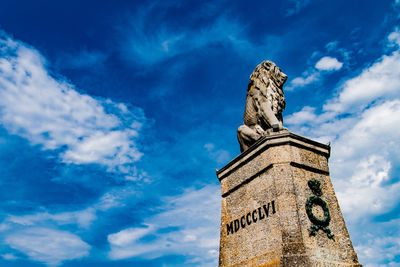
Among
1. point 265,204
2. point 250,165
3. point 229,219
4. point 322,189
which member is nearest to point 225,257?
point 229,219

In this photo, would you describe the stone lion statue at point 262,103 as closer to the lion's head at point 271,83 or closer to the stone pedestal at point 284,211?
the lion's head at point 271,83

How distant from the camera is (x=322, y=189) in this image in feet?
20.1

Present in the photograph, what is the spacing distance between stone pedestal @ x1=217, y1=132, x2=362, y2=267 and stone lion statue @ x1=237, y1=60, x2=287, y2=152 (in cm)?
72

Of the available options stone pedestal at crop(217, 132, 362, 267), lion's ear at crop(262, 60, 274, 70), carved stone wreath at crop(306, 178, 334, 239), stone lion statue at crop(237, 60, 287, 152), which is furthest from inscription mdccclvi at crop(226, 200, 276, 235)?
lion's ear at crop(262, 60, 274, 70)

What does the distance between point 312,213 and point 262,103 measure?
302 centimetres

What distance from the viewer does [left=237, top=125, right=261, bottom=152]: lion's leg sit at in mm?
7298

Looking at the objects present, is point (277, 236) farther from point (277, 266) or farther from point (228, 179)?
point (228, 179)

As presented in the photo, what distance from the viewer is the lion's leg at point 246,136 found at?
7.30 meters

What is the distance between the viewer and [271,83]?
26.8ft

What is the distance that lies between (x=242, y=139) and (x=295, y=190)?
2.23 metres

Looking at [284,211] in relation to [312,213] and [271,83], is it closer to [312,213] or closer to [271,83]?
[312,213]

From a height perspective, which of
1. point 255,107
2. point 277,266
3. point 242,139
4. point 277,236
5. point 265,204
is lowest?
point 277,266

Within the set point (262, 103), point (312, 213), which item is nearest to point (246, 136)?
point (262, 103)

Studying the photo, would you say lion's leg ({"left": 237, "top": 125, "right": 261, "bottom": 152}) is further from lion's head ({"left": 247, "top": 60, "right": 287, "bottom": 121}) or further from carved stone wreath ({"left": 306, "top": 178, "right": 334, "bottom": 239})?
A: carved stone wreath ({"left": 306, "top": 178, "right": 334, "bottom": 239})
